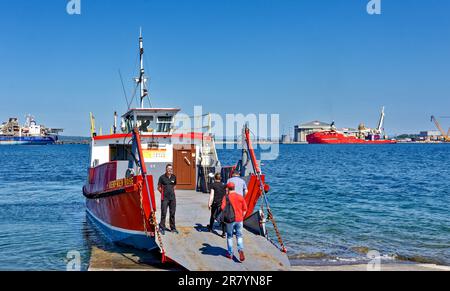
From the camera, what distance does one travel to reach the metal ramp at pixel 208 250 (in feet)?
35.1

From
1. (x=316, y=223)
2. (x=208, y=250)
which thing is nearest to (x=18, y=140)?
(x=316, y=223)

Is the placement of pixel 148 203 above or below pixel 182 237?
above

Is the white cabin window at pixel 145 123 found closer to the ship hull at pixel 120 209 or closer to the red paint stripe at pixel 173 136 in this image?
the red paint stripe at pixel 173 136

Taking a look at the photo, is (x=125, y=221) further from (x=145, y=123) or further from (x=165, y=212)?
(x=145, y=123)

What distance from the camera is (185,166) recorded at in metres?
18.9

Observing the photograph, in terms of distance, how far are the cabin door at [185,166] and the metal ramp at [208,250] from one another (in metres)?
4.69

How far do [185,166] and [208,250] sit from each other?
7.57 m

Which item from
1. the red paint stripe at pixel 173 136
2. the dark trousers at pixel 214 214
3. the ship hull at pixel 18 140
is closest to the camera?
the dark trousers at pixel 214 214

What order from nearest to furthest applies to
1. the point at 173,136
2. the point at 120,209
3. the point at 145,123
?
1. the point at 120,209
2. the point at 173,136
3. the point at 145,123

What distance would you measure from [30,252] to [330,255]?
968 centimetres

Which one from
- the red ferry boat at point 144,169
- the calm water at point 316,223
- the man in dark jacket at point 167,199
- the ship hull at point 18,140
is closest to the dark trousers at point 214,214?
the man in dark jacket at point 167,199
